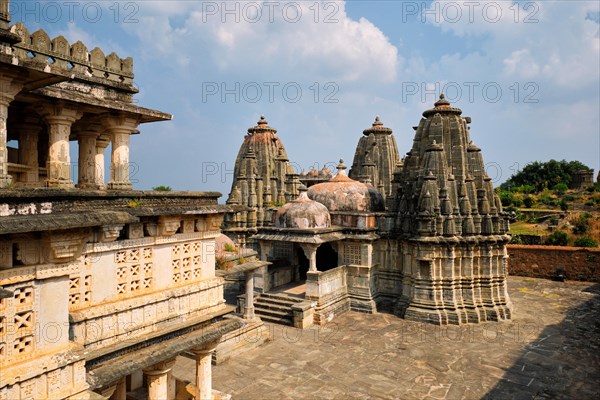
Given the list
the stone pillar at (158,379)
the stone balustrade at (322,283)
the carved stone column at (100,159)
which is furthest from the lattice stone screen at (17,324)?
the stone balustrade at (322,283)

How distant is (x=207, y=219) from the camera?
895 centimetres

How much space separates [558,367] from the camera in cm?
1350

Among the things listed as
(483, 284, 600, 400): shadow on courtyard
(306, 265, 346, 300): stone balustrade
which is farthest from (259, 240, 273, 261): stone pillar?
(483, 284, 600, 400): shadow on courtyard

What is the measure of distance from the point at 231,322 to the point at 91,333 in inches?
136

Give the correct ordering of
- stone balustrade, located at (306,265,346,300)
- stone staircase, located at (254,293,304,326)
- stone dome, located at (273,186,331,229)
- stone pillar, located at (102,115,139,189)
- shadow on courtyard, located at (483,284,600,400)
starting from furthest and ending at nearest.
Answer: stone dome, located at (273,186,331,229), stone balustrade, located at (306,265,346,300), stone staircase, located at (254,293,304,326), shadow on courtyard, located at (483,284,600,400), stone pillar, located at (102,115,139,189)

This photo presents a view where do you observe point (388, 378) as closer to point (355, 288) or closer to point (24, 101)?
point (355, 288)

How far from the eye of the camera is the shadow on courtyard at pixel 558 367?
11.8m

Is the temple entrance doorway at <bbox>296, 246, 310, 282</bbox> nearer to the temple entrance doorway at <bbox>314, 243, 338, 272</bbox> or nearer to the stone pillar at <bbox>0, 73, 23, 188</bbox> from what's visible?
the temple entrance doorway at <bbox>314, 243, 338, 272</bbox>

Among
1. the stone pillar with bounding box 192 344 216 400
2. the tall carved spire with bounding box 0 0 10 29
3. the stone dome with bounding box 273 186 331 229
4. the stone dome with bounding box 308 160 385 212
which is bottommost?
the stone pillar with bounding box 192 344 216 400

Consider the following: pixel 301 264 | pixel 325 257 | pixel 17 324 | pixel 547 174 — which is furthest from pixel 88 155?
pixel 547 174

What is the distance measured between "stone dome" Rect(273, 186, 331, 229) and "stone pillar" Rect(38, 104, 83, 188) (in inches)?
453

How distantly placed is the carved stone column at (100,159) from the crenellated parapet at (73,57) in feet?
8.66

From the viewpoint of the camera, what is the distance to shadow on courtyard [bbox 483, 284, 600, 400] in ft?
38.6

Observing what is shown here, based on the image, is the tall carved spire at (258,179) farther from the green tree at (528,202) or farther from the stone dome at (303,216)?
the green tree at (528,202)
